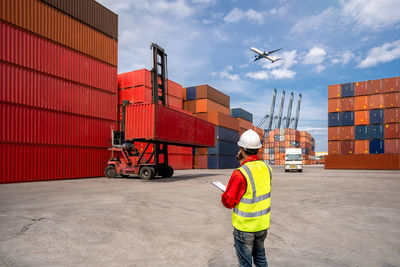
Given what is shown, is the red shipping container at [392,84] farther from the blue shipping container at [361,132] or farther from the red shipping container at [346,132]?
the red shipping container at [346,132]

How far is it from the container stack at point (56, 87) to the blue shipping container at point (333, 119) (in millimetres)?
27565

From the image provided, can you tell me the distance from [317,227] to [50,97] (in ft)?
54.9

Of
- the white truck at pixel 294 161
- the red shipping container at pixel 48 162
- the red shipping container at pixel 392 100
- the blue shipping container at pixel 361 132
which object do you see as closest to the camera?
the red shipping container at pixel 48 162

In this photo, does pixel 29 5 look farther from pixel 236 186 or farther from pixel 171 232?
pixel 236 186

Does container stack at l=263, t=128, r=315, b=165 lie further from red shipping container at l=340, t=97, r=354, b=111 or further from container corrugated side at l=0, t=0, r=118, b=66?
container corrugated side at l=0, t=0, r=118, b=66

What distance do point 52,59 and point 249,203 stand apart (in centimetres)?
1861

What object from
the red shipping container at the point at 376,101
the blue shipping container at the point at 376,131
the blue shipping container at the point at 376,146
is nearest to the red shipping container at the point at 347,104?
the red shipping container at the point at 376,101

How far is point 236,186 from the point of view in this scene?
A: 7.72 ft

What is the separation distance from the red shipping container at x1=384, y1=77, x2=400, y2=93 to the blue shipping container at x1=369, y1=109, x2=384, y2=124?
2.51m

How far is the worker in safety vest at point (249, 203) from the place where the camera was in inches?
93.2

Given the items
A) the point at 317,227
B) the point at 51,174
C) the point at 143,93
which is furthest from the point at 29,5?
the point at 317,227

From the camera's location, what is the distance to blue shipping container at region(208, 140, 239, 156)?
38.5 m

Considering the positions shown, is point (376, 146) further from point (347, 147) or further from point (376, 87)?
point (376, 87)

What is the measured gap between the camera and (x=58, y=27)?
1792cm
